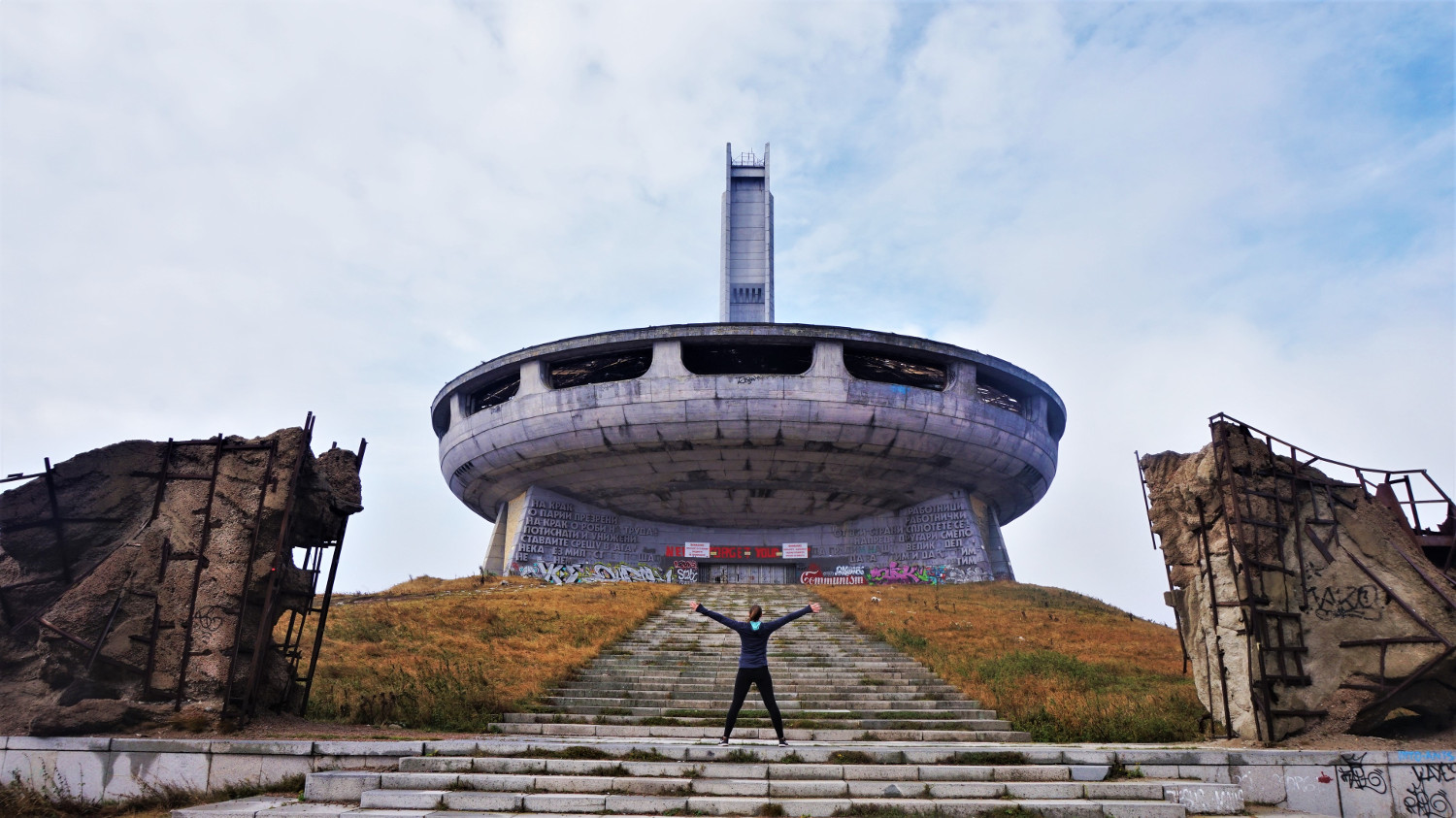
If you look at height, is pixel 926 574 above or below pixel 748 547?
below

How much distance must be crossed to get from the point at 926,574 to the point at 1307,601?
26979 mm

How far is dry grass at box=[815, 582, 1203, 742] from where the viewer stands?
37.3 feet

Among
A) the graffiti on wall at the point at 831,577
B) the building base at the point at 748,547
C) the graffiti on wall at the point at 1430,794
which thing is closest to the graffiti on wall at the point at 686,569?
the building base at the point at 748,547

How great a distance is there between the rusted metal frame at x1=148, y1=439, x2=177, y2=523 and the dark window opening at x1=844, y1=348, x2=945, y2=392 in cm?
2633

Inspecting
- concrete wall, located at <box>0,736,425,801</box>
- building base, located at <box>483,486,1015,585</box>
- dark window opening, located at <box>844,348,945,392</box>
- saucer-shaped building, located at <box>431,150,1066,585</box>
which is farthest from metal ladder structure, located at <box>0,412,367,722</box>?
dark window opening, located at <box>844,348,945,392</box>

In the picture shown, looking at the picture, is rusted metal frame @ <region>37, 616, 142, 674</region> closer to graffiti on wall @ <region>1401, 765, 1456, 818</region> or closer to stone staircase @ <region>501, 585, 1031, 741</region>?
stone staircase @ <region>501, 585, 1031, 741</region>

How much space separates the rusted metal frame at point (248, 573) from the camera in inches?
380

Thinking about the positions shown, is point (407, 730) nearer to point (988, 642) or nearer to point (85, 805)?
point (85, 805)

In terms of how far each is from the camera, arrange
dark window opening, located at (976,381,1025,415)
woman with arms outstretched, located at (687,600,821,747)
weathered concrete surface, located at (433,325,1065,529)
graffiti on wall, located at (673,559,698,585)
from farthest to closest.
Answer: graffiti on wall, located at (673,559,698,585)
dark window opening, located at (976,381,1025,415)
weathered concrete surface, located at (433,325,1065,529)
woman with arms outstretched, located at (687,600,821,747)

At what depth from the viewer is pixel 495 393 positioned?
3769 cm

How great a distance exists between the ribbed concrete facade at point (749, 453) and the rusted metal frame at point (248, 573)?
2206cm

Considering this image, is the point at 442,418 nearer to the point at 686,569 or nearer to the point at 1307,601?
the point at 686,569

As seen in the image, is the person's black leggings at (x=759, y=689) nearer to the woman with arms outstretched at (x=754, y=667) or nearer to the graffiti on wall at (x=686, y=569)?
the woman with arms outstretched at (x=754, y=667)

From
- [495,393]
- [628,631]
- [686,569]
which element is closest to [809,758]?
[628,631]
